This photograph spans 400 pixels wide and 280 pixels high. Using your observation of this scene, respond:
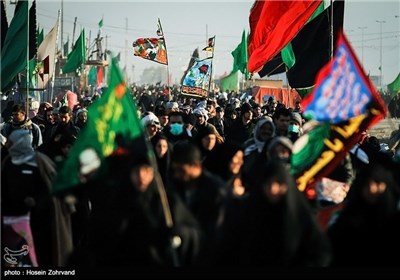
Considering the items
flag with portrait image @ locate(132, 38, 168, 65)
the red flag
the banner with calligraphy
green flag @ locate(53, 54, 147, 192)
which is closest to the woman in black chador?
green flag @ locate(53, 54, 147, 192)

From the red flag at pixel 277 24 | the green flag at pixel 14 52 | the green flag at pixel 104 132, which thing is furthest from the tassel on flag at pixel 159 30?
the green flag at pixel 104 132

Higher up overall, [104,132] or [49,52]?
[49,52]

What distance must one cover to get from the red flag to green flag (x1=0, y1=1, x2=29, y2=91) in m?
3.71

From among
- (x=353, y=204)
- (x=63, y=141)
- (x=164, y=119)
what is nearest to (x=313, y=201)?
(x=353, y=204)

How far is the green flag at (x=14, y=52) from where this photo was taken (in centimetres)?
1131

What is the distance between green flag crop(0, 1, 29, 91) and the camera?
11312 mm

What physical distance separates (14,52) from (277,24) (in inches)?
162

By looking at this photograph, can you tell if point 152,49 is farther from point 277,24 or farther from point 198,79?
point 277,24

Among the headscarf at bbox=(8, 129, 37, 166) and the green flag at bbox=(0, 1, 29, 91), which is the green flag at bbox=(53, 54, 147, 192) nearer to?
the headscarf at bbox=(8, 129, 37, 166)

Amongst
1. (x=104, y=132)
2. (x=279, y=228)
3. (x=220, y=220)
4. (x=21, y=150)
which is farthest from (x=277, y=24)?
(x=279, y=228)

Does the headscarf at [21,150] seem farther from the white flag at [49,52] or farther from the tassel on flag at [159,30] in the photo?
the tassel on flag at [159,30]

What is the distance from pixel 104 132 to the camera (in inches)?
213

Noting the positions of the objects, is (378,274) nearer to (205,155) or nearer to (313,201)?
(313,201)

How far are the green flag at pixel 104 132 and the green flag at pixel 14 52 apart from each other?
20.1 ft
